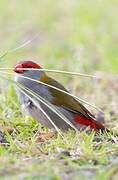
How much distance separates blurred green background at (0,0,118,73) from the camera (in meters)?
10.1

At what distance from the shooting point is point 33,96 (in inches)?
232

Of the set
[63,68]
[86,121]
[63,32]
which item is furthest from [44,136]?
[63,32]

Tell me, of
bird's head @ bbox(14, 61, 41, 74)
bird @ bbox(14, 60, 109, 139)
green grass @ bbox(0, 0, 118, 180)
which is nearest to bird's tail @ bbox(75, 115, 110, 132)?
bird @ bbox(14, 60, 109, 139)

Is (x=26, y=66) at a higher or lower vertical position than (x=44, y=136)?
higher

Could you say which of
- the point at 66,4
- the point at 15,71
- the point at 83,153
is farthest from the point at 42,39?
the point at 83,153

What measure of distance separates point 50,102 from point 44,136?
44 cm

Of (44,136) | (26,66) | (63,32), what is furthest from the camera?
(63,32)

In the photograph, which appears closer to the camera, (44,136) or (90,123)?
(44,136)

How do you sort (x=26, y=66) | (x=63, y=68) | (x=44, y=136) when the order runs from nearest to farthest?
(x=44, y=136), (x=26, y=66), (x=63, y=68)

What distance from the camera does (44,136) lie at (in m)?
5.74

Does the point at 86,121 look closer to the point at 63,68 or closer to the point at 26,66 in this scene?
the point at 26,66

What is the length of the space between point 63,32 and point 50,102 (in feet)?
19.8

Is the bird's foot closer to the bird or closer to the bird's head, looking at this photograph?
the bird

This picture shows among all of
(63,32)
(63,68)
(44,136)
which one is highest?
(63,32)
